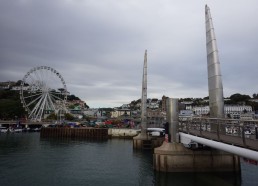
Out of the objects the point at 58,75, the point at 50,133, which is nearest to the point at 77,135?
the point at 50,133

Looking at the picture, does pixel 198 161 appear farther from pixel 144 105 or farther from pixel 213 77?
pixel 144 105

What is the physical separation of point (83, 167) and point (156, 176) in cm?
998

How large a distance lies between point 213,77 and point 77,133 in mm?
66636

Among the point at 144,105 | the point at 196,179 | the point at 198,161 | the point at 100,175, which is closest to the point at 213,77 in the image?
the point at 198,161

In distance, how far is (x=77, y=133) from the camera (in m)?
88.9

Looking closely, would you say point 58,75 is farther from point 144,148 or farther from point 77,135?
point 144,148

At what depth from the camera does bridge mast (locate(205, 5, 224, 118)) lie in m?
28.5

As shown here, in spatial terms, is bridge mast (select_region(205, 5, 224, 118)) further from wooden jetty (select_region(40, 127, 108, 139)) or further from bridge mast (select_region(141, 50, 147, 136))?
wooden jetty (select_region(40, 127, 108, 139))

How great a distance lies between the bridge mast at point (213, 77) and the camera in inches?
1121

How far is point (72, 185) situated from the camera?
2436 centimetres

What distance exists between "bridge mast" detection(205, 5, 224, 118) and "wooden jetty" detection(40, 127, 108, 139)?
190 ft

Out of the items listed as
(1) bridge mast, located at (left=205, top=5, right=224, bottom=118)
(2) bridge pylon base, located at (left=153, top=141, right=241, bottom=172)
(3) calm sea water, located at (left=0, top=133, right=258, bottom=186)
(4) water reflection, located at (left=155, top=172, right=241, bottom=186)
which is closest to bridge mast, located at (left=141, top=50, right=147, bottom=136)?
(3) calm sea water, located at (left=0, top=133, right=258, bottom=186)

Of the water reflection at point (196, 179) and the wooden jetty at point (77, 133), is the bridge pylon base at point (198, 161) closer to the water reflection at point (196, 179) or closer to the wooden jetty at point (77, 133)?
the water reflection at point (196, 179)

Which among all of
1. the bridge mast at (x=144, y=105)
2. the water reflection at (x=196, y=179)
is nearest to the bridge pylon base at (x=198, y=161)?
the water reflection at (x=196, y=179)
